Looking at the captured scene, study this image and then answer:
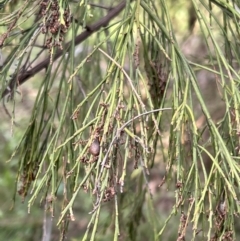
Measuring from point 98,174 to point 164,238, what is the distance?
3.01 meters

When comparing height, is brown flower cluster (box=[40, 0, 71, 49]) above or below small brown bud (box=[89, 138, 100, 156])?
above

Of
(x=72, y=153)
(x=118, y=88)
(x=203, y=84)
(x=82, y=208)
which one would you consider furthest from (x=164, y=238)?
(x=118, y=88)

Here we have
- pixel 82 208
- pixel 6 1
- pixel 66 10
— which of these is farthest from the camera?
pixel 82 208

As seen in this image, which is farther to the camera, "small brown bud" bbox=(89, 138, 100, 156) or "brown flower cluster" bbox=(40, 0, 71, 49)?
"brown flower cluster" bbox=(40, 0, 71, 49)

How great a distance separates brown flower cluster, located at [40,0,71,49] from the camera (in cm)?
142

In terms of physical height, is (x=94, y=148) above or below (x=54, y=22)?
below

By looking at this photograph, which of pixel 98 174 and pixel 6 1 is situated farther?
pixel 6 1

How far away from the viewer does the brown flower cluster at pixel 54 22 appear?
55.7 inches

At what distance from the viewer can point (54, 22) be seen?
1.43 m

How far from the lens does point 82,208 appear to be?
4668mm

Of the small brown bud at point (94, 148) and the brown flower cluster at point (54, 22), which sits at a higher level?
the brown flower cluster at point (54, 22)

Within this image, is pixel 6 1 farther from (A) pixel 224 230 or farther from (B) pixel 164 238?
(B) pixel 164 238

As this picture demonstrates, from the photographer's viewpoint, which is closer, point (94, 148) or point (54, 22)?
point (94, 148)

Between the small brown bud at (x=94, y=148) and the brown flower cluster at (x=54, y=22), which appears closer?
the small brown bud at (x=94, y=148)
